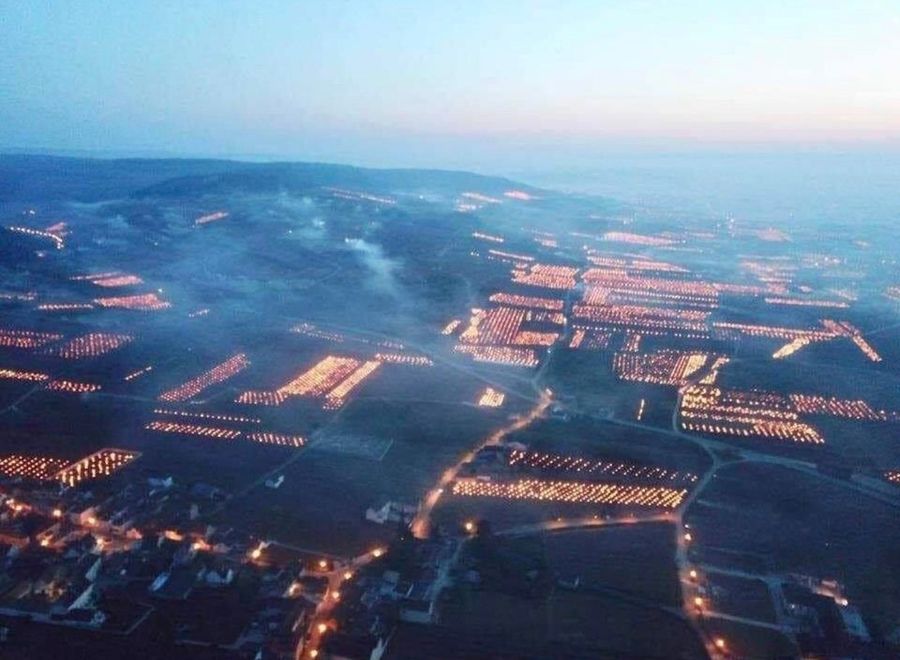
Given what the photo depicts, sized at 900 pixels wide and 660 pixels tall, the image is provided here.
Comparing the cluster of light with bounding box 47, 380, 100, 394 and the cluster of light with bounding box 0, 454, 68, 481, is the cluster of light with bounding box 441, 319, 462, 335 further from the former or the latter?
the cluster of light with bounding box 0, 454, 68, 481

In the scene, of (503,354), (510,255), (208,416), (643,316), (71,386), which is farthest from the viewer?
(510,255)

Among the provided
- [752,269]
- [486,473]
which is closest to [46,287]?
[486,473]

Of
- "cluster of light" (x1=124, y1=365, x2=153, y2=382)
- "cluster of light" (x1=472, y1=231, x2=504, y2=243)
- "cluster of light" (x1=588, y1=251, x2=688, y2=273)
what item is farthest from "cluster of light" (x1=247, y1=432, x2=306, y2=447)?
"cluster of light" (x1=472, y1=231, x2=504, y2=243)

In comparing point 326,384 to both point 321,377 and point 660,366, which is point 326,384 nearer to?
point 321,377

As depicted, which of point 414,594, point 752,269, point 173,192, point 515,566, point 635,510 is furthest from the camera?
point 173,192

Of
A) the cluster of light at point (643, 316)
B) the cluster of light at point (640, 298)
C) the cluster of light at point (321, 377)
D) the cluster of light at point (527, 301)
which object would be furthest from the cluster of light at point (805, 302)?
the cluster of light at point (321, 377)

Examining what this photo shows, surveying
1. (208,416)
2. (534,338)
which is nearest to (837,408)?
(534,338)

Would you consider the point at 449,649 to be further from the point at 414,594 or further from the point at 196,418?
the point at 196,418
